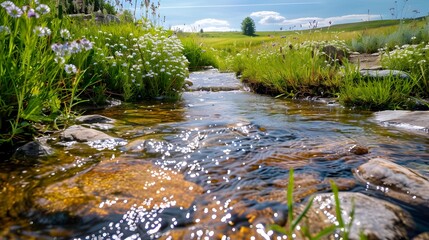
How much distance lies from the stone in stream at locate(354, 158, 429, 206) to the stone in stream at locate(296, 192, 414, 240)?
0.28 metres

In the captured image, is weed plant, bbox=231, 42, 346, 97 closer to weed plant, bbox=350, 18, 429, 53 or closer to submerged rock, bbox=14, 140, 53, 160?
submerged rock, bbox=14, 140, 53, 160

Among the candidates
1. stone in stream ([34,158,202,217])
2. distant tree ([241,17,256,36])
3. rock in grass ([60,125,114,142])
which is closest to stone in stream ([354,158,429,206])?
stone in stream ([34,158,202,217])

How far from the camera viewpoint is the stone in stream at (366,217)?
1.84 m

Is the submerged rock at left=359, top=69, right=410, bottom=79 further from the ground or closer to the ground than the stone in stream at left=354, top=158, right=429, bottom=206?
further from the ground

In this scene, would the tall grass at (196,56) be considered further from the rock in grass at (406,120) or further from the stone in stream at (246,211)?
the stone in stream at (246,211)

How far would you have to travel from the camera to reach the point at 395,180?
→ 2.54 metres

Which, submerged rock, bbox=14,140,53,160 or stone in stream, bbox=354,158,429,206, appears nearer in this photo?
stone in stream, bbox=354,158,429,206

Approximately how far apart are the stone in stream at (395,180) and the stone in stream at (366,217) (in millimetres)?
277

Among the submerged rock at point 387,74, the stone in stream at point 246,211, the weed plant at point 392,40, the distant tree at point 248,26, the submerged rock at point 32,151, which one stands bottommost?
the stone in stream at point 246,211

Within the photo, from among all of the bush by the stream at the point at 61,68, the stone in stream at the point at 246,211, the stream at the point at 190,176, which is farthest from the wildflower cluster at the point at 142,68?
the stone in stream at the point at 246,211

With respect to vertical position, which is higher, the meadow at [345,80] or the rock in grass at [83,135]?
the meadow at [345,80]

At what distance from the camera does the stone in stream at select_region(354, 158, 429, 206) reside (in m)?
2.34

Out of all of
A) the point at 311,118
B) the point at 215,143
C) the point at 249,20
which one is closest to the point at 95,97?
the point at 215,143

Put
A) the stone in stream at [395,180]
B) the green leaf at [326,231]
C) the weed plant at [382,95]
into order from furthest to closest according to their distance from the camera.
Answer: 1. the weed plant at [382,95]
2. the stone in stream at [395,180]
3. the green leaf at [326,231]
